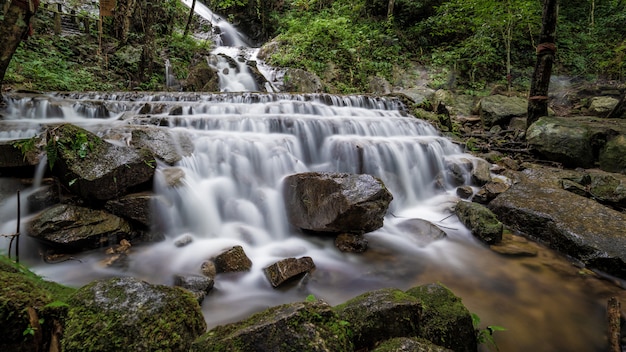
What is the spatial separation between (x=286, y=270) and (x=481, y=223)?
296 cm

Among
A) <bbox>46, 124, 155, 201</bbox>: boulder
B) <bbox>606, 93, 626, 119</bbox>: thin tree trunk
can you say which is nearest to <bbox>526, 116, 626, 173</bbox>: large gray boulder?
<bbox>606, 93, 626, 119</bbox>: thin tree trunk

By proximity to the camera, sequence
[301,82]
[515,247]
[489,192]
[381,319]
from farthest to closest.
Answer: [301,82], [489,192], [515,247], [381,319]

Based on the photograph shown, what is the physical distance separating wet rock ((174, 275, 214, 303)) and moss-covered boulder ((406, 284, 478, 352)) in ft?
6.61

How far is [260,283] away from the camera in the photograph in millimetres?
3367

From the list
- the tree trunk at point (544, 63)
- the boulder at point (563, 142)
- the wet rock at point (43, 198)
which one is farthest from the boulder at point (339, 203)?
the tree trunk at point (544, 63)

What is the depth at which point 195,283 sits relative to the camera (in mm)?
3078

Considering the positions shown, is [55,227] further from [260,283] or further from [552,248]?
[552,248]

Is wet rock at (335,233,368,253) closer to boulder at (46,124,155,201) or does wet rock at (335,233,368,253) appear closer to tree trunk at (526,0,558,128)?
boulder at (46,124,155,201)

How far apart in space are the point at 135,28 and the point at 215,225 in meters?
16.1

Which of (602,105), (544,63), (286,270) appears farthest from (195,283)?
(602,105)

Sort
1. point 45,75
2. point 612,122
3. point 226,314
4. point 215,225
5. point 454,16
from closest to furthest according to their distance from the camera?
point 226,314 → point 215,225 → point 612,122 → point 45,75 → point 454,16

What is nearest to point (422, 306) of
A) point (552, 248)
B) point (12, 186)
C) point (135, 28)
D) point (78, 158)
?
point (552, 248)

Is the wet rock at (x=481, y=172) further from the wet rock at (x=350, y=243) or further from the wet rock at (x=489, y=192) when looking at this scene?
the wet rock at (x=350, y=243)

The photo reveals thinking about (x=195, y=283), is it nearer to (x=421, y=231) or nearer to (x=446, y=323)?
(x=446, y=323)
